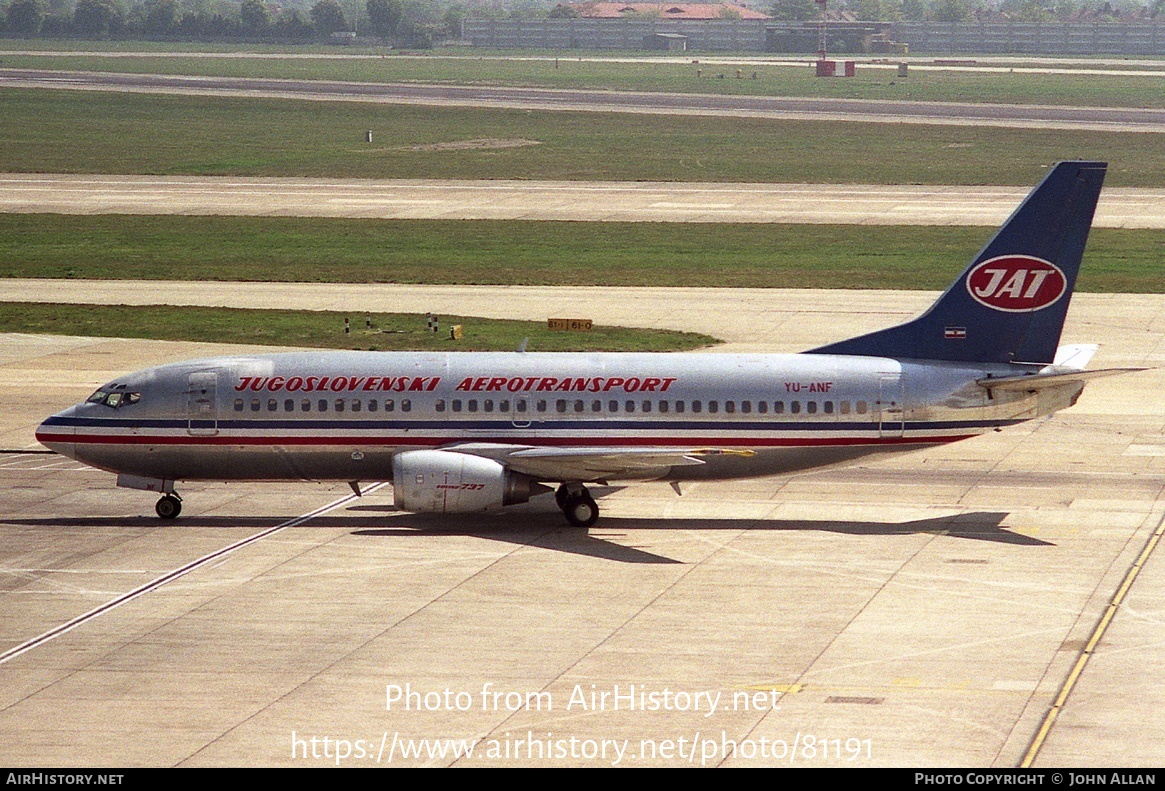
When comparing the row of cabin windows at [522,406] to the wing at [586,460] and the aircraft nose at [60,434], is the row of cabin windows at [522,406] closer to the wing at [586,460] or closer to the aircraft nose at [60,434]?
the wing at [586,460]

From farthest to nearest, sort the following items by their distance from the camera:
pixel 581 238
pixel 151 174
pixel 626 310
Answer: pixel 151 174, pixel 581 238, pixel 626 310

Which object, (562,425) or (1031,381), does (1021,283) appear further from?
(562,425)

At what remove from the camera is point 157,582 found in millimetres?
35375

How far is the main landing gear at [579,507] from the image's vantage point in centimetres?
4034

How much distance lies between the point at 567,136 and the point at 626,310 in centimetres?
7718

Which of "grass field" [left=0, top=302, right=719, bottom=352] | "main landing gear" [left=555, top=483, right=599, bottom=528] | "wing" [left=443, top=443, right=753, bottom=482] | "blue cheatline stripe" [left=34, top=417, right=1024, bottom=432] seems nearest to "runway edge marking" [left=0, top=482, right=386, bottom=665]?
"blue cheatline stripe" [left=34, top=417, right=1024, bottom=432]

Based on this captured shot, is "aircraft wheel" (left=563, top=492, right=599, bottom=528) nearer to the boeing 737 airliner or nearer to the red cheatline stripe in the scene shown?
the boeing 737 airliner

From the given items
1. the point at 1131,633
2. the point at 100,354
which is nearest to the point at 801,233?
the point at 100,354

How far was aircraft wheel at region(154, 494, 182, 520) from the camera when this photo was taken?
41.5m

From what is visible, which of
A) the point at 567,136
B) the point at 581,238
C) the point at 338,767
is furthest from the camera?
the point at 567,136

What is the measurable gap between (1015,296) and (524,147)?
99.2m

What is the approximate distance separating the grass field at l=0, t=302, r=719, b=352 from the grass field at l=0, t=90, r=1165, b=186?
52818mm
